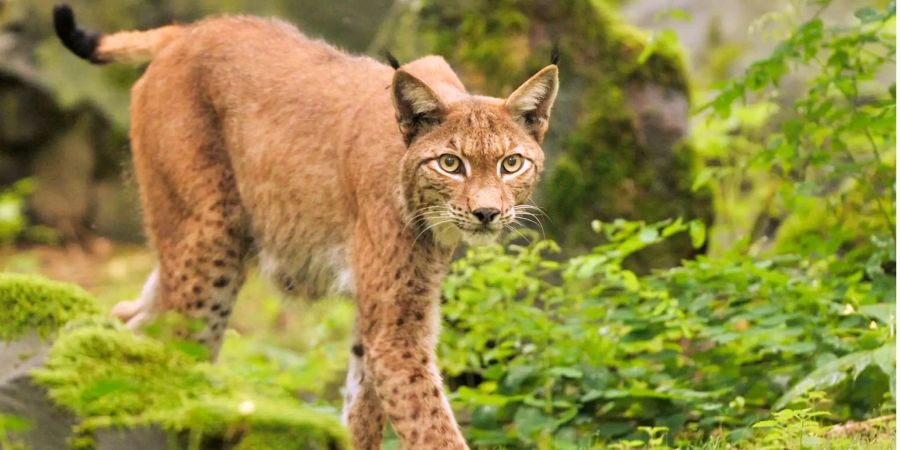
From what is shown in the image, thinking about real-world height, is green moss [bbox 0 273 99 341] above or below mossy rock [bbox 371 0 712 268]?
below

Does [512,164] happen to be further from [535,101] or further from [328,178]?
[328,178]

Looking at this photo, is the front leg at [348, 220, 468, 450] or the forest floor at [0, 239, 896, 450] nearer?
the front leg at [348, 220, 468, 450]

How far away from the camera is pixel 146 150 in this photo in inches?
246

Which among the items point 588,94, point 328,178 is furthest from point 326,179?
point 588,94

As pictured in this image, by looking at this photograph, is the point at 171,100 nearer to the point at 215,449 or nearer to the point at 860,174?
the point at 215,449

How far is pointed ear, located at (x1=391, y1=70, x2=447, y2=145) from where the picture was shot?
5.08 metres

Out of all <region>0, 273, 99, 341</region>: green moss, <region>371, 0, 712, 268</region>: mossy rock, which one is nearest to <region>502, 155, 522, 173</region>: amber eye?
<region>0, 273, 99, 341</region>: green moss

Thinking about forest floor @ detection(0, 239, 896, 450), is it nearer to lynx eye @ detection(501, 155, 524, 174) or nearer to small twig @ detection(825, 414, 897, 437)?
lynx eye @ detection(501, 155, 524, 174)

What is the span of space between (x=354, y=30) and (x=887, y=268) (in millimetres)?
5797

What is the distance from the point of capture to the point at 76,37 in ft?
21.4

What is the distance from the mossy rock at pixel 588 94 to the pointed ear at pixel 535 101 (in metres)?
2.92

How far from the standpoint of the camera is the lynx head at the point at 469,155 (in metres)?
5.04

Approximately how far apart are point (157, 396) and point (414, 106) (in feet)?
6.28

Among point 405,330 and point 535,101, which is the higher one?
point 535,101
